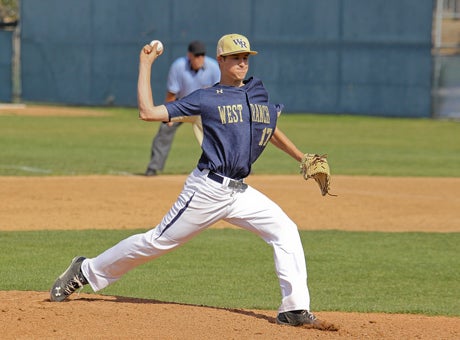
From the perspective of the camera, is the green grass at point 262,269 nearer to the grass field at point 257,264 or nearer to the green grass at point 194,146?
the grass field at point 257,264

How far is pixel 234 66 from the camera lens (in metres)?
6.84

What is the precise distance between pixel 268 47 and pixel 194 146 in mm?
13154

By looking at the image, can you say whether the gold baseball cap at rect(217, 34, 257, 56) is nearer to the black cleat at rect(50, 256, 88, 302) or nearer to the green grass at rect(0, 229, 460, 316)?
the black cleat at rect(50, 256, 88, 302)

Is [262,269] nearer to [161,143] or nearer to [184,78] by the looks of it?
[184,78]

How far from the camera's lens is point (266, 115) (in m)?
6.98

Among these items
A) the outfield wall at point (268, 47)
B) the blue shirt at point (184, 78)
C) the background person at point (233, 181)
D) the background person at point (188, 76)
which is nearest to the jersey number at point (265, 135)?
the background person at point (233, 181)

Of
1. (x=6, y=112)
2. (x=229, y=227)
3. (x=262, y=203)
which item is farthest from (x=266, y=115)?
(x=6, y=112)

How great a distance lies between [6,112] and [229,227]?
71.2ft

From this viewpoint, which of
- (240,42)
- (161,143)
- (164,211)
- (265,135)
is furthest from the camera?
(161,143)

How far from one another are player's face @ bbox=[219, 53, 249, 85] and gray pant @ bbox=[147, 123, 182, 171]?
926 cm

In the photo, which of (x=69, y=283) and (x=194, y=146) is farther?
(x=194, y=146)

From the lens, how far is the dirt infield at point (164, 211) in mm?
6727

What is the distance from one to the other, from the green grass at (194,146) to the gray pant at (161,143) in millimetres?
Answer: 869

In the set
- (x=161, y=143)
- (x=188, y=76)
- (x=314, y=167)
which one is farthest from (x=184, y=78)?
(x=314, y=167)
